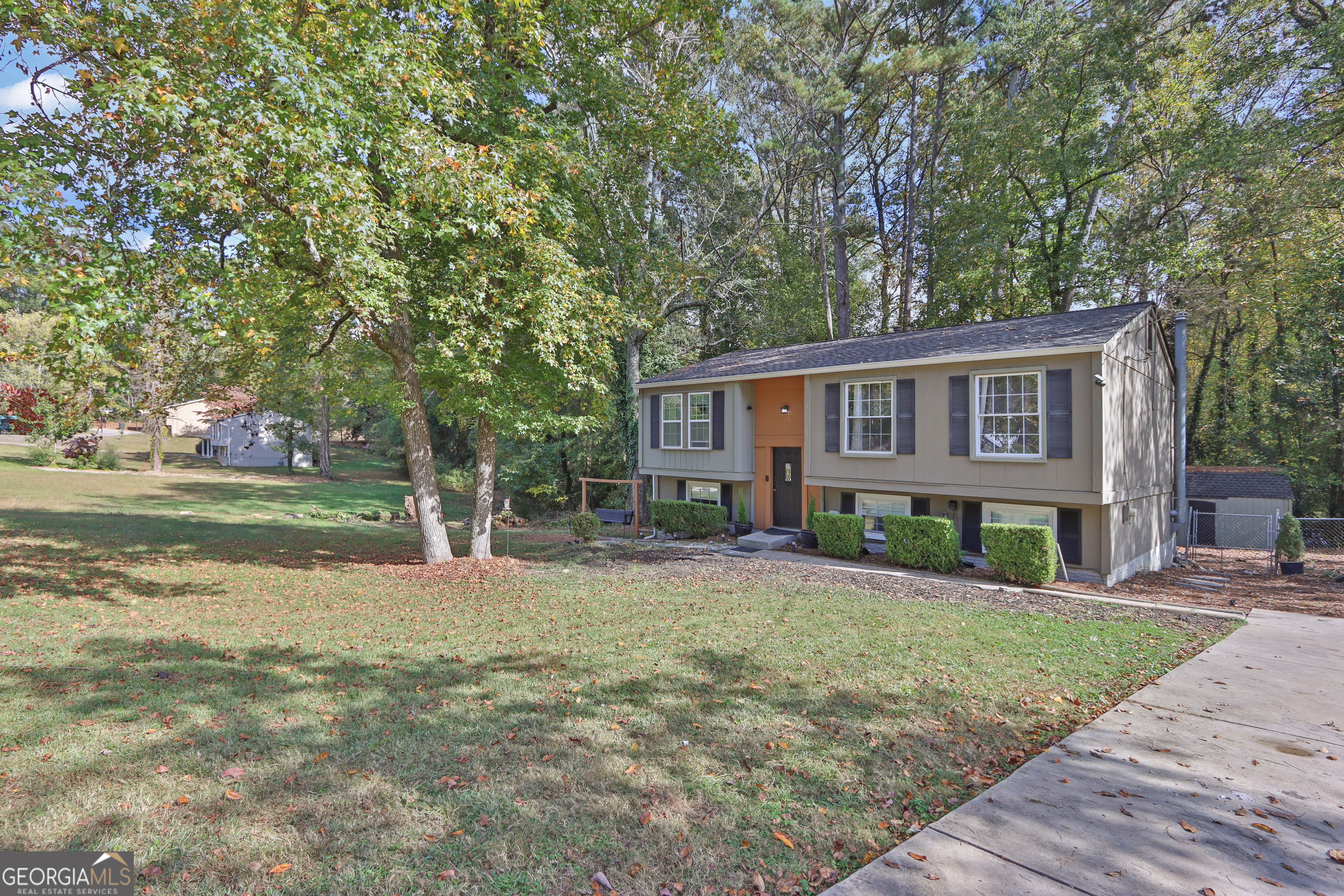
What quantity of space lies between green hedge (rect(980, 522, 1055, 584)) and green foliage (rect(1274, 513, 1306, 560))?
6.35 meters

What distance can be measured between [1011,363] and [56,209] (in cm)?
1375

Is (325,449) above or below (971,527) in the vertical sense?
above

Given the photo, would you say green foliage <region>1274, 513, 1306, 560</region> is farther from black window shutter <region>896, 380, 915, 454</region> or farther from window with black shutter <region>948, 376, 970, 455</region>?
black window shutter <region>896, 380, 915, 454</region>

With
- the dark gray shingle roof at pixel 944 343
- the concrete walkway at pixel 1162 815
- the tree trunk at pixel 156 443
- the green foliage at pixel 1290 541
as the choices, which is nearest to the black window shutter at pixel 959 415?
the dark gray shingle roof at pixel 944 343

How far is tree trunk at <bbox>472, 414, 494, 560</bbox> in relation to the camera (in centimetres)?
1180

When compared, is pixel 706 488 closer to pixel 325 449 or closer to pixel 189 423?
pixel 325 449

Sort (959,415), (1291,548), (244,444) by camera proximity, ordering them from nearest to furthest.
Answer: (959,415) → (1291,548) → (244,444)

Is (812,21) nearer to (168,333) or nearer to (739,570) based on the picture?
(739,570)

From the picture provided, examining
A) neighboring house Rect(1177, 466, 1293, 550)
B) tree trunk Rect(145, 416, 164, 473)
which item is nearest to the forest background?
neighboring house Rect(1177, 466, 1293, 550)

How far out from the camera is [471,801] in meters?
3.42

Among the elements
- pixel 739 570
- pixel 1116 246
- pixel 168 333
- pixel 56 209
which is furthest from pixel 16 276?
pixel 1116 246

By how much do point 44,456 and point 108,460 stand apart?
254 cm

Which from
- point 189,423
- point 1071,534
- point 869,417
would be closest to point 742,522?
point 869,417

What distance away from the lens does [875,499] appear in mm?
13852
